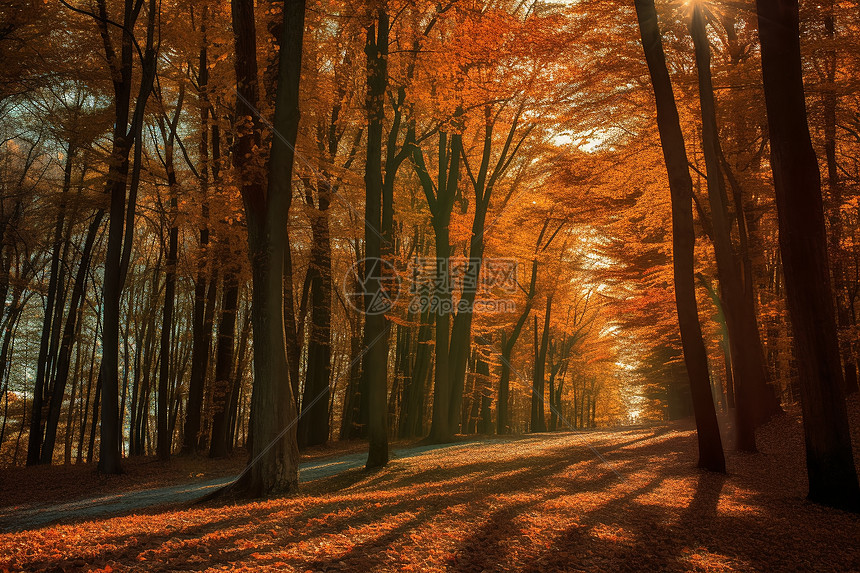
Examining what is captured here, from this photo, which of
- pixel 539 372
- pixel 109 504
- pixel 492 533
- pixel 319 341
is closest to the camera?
pixel 492 533

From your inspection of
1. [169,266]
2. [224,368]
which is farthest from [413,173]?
[224,368]

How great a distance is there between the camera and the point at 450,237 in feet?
65.2

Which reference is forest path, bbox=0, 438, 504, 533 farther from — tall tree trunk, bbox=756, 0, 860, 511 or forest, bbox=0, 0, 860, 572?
tall tree trunk, bbox=756, 0, 860, 511

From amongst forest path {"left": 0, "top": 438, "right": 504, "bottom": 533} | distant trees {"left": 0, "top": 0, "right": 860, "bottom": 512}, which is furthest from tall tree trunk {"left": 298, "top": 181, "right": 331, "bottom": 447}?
forest path {"left": 0, "top": 438, "right": 504, "bottom": 533}

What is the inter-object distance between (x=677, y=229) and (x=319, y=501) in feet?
22.1

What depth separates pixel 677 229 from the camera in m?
9.04

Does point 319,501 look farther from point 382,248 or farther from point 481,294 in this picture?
point 481,294

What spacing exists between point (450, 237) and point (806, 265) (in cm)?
1417

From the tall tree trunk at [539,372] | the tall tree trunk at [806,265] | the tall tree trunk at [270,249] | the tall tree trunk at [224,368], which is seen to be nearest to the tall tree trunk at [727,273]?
the tall tree trunk at [806,265]

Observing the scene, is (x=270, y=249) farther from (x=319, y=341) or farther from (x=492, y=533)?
(x=319, y=341)

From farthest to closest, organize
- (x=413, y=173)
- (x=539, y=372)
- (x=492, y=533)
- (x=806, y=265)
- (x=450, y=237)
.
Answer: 1. (x=539, y=372)
2. (x=413, y=173)
3. (x=450, y=237)
4. (x=806, y=265)
5. (x=492, y=533)

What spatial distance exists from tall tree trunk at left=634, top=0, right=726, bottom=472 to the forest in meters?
0.05

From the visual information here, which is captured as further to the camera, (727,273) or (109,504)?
(727,273)

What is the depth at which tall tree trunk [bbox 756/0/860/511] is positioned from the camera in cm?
609
